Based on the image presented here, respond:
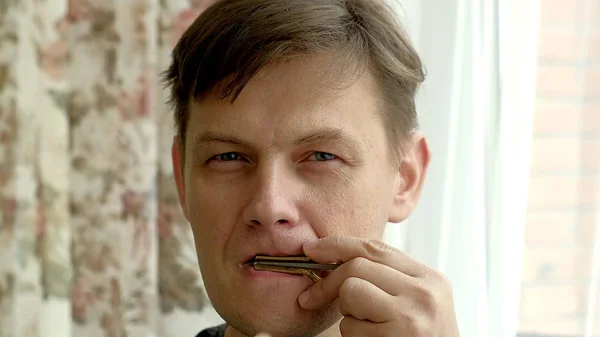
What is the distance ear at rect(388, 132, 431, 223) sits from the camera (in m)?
1.41

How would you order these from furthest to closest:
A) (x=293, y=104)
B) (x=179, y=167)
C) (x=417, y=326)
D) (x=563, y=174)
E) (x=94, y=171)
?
(x=94, y=171) < (x=179, y=167) < (x=563, y=174) < (x=293, y=104) < (x=417, y=326)

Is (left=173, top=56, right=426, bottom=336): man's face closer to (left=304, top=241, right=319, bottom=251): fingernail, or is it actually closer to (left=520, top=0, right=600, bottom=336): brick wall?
(left=304, top=241, right=319, bottom=251): fingernail

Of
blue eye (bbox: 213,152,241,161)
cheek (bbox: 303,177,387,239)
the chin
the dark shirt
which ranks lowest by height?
the dark shirt

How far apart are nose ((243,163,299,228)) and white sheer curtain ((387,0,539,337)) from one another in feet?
1.35

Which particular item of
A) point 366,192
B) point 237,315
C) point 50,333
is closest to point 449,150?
point 366,192

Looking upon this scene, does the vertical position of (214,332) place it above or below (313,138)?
below

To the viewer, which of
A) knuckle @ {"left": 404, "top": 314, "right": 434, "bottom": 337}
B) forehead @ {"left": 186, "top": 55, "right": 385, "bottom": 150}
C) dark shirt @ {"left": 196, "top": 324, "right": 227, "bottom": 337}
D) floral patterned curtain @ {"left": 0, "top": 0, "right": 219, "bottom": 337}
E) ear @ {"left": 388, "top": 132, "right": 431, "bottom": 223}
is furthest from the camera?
floral patterned curtain @ {"left": 0, "top": 0, "right": 219, "bottom": 337}

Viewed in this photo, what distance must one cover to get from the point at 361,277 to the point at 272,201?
0.56ft

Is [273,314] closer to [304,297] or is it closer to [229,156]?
[304,297]

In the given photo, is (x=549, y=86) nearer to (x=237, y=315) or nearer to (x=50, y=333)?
(x=237, y=315)

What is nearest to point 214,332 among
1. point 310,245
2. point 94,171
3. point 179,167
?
point 179,167

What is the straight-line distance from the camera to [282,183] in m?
1.24

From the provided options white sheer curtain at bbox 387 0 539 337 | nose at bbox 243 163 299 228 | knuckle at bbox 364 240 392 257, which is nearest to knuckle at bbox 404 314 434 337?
knuckle at bbox 364 240 392 257

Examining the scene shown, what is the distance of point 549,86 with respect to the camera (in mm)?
1414
